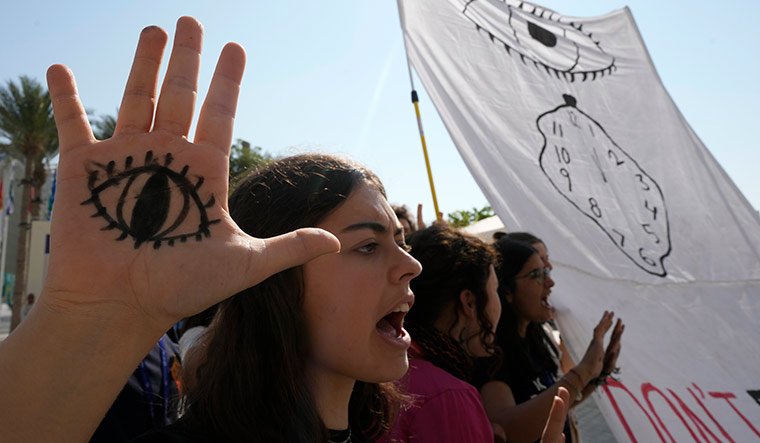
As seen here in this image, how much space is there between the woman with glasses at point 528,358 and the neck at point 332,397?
1.09 meters

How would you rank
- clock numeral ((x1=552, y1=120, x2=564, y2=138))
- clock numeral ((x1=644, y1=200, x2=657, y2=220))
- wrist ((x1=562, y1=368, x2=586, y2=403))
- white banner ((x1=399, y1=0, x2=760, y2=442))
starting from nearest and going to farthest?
wrist ((x1=562, y1=368, x2=586, y2=403)), white banner ((x1=399, y1=0, x2=760, y2=442)), clock numeral ((x1=552, y1=120, x2=564, y2=138)), clock numeral ((x1=644, y1=200, x2=657, y2=220))

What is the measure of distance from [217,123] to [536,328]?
246 cm

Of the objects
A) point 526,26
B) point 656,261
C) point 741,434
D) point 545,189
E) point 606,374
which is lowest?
point 741,434

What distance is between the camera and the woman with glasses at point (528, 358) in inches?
89.7

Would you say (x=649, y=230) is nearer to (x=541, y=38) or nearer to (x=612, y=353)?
(x=612, y=353)

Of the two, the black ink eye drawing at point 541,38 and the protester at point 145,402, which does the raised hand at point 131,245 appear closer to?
the protester at point 145,402

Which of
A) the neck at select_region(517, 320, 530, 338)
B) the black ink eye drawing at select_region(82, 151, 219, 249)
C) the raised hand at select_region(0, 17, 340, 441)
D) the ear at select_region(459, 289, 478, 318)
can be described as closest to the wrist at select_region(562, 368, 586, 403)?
the neck at select_region(517, 320, 530, 338)

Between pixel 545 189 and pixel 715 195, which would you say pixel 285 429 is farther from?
pixel 715 195

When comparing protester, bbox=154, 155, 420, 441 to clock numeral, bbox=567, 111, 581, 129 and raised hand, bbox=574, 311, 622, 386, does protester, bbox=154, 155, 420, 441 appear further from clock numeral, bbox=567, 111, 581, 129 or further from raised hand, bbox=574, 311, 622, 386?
clock numeral, bbox=567, 111, 581, 129

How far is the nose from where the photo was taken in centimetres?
141

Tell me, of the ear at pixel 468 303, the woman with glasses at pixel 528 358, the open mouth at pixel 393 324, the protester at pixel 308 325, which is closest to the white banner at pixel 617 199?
the woman with glasses at pixel 528 358

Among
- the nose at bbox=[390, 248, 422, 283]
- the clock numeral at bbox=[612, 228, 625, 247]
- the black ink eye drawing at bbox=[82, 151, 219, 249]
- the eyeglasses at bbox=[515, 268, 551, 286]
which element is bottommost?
the eyeglasses at bbox=[515, 268, 551, 286]

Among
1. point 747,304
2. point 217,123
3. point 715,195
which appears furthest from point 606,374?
point 217,123

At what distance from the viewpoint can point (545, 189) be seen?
301cm
